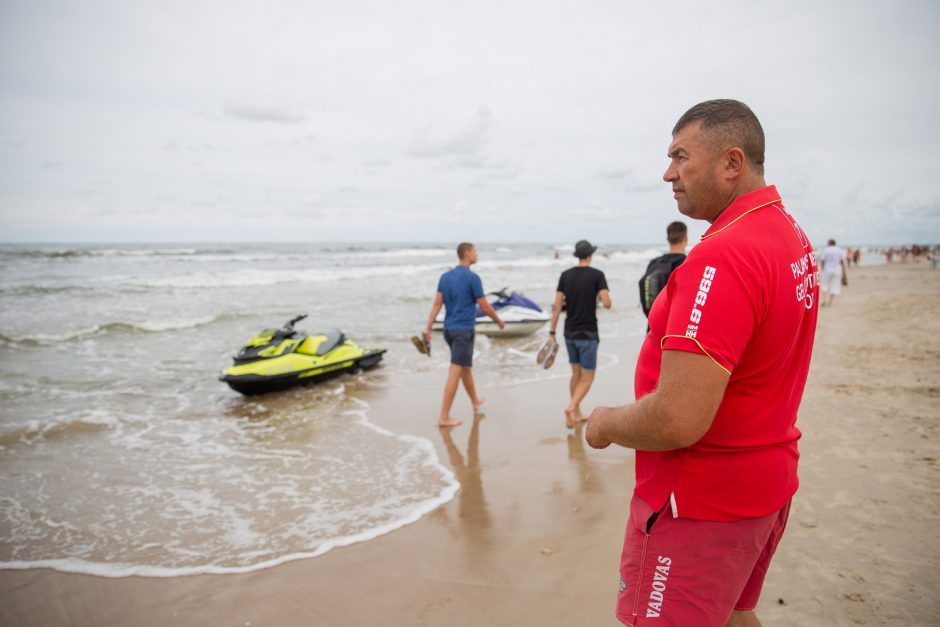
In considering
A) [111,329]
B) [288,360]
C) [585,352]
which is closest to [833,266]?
[585,352]

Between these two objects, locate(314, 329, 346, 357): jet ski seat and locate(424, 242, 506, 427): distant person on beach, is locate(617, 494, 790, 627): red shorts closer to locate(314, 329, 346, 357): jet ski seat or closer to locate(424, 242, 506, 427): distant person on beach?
locate(424, 242, 506, 427): distant person on beach

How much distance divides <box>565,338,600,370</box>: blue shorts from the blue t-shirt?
1242mm

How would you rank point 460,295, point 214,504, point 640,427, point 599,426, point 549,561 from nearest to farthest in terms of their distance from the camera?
1. point 640,427
2. point 599,426
3. point 549,561
4. point 214,504
5. point 460,295

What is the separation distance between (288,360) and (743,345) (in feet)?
25.6

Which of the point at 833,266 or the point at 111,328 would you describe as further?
the point at 833,266

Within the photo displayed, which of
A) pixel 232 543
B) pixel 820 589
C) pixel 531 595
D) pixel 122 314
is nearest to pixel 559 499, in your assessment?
pixel 531 595

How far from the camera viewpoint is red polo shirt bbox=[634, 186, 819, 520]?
4.45ft

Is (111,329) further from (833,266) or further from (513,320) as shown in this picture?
(833,266)

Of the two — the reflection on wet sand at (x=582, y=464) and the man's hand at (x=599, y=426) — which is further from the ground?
the man's hand at (x=599, y=426)

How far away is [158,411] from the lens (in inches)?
299

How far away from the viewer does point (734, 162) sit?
154 centimetres

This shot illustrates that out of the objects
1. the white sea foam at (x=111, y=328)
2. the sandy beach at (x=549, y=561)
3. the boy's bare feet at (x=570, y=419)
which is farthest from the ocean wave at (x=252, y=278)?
the sandy beach at (x=549, y=561)

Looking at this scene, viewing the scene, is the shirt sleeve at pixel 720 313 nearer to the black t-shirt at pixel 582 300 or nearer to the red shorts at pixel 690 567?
the red shorts at pixel 690 567

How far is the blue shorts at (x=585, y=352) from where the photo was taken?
256 inches
